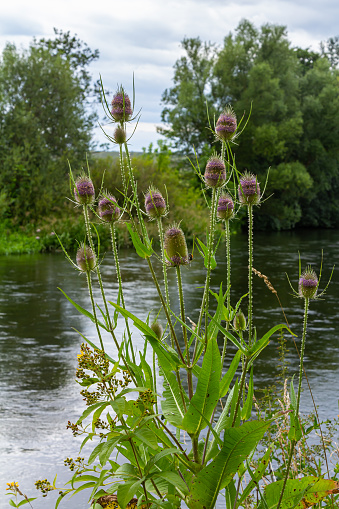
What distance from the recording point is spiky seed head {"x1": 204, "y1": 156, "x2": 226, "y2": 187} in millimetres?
2742

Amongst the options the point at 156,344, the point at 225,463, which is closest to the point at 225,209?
the point at 156,344

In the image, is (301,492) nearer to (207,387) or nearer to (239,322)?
(207,387)

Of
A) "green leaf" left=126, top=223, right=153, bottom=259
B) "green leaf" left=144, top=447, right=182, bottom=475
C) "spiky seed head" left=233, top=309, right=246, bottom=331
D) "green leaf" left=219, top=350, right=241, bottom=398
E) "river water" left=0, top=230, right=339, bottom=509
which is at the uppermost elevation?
"green leaf" left=126, top=223, right=153, bottom=259

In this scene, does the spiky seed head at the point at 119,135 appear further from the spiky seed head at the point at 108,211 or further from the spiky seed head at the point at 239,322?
the spiky seed head at the point at 239,322

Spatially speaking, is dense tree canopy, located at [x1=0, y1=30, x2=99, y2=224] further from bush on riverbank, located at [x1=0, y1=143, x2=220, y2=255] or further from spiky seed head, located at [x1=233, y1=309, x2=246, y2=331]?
spiky seed head, located at [x1=233, y1=309, x2=246, y2=331]

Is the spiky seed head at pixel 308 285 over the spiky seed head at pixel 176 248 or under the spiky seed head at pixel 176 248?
under

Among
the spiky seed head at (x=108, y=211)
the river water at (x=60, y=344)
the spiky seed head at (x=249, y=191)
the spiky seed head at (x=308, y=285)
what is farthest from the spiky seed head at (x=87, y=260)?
the river water at (x=60, y=344)

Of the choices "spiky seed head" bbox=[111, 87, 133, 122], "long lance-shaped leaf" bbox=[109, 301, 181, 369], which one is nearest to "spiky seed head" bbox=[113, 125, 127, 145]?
"spiky seed head" bbox=[111, 87, 133, 122]

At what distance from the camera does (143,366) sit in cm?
278

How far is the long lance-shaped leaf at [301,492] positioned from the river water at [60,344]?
68.4 inches

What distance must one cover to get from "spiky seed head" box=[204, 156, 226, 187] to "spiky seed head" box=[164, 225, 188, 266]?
0.24 m

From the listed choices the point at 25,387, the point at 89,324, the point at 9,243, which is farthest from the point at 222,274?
the point at 25,387

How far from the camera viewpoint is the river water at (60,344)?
493 cm

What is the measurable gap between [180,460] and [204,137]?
3763cm
